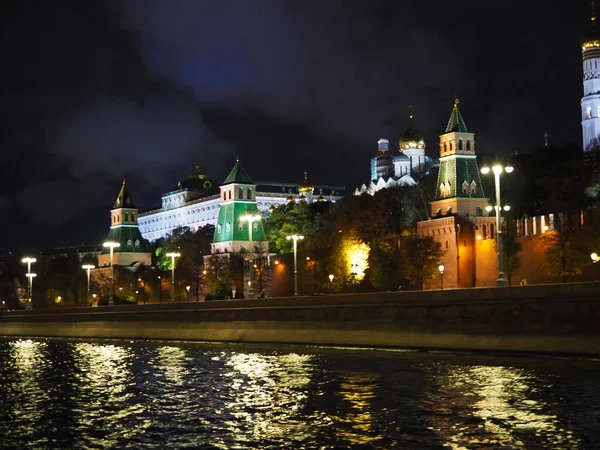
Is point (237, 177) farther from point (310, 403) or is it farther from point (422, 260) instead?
point (310, 403)

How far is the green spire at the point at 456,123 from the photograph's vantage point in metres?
72.5

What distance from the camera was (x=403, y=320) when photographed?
132ft

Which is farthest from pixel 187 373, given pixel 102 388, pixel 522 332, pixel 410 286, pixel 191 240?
pixel 191 240

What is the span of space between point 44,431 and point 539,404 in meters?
12.0

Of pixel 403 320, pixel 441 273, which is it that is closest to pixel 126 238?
pixel 441 273

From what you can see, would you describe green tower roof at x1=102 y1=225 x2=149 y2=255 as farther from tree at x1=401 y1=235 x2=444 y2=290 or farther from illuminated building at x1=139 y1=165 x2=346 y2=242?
tree at x1=401 y1=235 x2=444 y2=290

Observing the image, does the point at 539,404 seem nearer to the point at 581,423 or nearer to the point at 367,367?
the point at 581,423

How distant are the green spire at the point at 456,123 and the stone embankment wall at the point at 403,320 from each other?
87.9 feet

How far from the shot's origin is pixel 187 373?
A: 35.4 metres

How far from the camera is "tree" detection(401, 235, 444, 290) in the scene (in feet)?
226

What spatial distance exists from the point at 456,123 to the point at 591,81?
5215cm

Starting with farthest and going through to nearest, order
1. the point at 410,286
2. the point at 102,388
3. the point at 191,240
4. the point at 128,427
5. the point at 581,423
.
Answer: the point at 191,240, the point at 410,286, the point at 102,388, the point at 128,427, the point at 581,423

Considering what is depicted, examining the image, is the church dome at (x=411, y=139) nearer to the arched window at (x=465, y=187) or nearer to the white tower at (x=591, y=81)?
the white tower at (x=591, y=81)

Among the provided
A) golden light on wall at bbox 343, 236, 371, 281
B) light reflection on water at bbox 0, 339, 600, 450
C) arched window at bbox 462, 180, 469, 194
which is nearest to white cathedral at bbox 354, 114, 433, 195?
golden light on wall at bbox 343, 236, 371, 281
